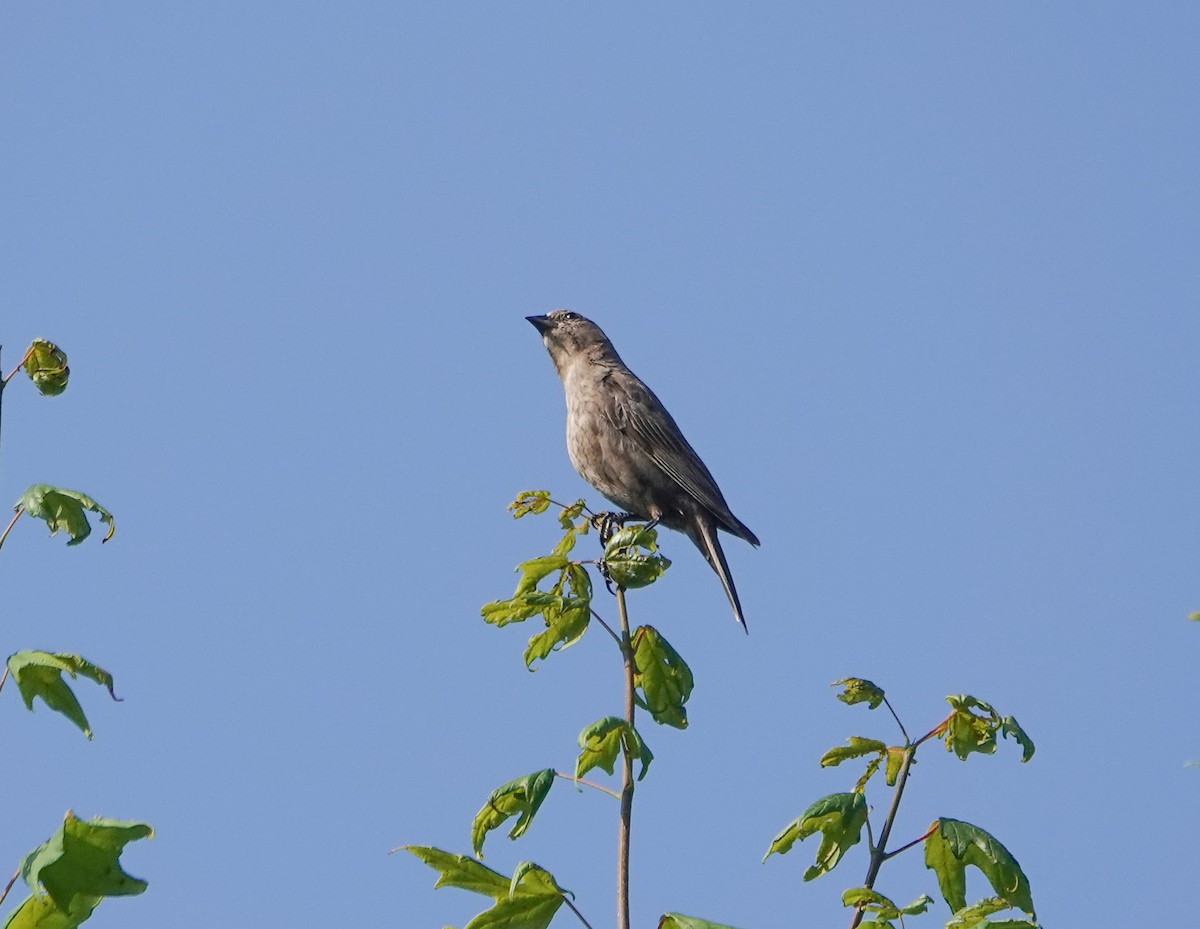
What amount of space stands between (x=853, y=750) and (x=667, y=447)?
5560mm

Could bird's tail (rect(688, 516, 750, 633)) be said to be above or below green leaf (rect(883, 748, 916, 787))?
above

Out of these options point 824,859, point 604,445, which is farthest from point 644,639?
point 604,445

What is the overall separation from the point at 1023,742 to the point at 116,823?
2029 mm

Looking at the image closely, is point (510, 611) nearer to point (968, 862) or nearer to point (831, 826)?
point (831, 826)

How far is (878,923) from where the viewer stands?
3227 millimetres

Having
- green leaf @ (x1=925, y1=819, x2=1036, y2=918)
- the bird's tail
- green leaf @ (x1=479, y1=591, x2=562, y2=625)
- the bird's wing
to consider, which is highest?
the bird's wing

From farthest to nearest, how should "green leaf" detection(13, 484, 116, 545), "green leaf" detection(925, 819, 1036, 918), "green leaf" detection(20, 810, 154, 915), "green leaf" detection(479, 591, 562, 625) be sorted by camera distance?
"green leaf" detection(479, 591, 562, 625)
"green leaf" detection(925, 819, 1036, 918)
"green leaf" detection(13, 484, 116, 545)
"green leaf" detection(20, 810, 154, 915)

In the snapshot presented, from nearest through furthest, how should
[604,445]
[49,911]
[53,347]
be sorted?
[49,911] < [53,347] < [604,445]

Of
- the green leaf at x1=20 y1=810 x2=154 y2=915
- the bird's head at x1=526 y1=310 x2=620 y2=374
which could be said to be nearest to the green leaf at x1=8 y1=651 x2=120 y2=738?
the green leaf at x1=20 y1=810 x2=154 y2=915

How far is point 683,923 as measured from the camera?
129 inches

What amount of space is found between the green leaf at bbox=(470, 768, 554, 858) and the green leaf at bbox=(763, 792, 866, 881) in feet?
1.75

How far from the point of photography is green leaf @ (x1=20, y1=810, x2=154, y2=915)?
2.83 metres

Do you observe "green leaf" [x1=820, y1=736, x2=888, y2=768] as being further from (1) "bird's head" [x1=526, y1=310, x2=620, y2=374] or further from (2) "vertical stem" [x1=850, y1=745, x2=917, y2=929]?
(1) "bird's head" [x1=526, y1=310, x2=620, y2=374]

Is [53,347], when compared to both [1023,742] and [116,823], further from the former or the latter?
[1023,742]
